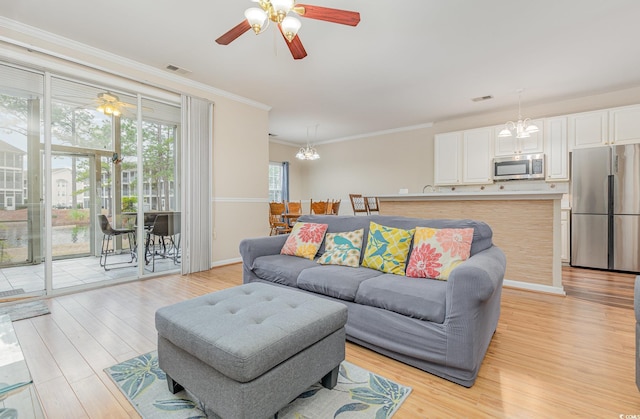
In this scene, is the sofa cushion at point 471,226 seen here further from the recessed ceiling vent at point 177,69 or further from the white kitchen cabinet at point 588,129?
the white kitchen cabinet at point 588,129

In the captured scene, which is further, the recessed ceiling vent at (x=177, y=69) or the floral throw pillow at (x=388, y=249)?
the recessed ceiling vent at (x=177, y=69)

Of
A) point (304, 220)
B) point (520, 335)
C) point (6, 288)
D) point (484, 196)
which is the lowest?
point (520, 335)

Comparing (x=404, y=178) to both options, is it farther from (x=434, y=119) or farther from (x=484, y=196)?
(x=484, y=196)

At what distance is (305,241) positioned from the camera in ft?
9.61

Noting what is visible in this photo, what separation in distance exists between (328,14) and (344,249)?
1.85 meters

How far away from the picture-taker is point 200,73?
3.97m

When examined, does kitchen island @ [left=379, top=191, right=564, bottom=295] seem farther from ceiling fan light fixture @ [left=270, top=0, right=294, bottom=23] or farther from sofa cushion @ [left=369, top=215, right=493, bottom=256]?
ceiling fan light fixture @ [left=270, top=0, right=294, bottom=23]

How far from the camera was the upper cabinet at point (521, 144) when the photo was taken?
4984 millimetres

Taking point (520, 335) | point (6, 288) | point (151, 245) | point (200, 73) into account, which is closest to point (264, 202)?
point (151, 245)

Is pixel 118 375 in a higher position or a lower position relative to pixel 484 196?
lower

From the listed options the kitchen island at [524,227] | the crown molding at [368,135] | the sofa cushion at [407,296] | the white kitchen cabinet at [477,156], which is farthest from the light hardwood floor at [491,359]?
the crown molding at [368,135]

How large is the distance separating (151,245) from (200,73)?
250 cm

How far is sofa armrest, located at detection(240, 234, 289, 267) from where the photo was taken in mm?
2863

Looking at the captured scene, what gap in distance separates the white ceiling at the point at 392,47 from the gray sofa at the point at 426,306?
2022 mm
